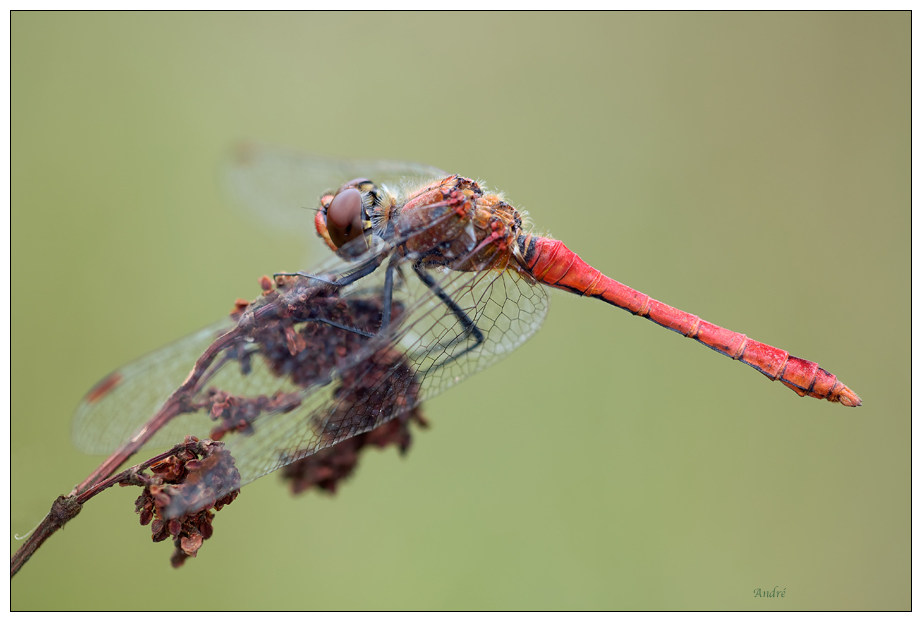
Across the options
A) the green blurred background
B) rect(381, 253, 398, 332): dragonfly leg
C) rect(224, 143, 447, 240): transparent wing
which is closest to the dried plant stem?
rect(381, 253, 398, 332): dragonfly leg

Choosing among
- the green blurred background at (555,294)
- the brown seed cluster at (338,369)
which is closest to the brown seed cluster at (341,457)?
the brown seed cluster at (338,369)

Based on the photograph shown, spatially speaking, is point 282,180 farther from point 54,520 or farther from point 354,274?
point 54,520

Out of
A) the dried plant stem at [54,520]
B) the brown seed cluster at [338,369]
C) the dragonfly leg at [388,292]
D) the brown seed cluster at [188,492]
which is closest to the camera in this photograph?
the dried plant stem at [54,520]

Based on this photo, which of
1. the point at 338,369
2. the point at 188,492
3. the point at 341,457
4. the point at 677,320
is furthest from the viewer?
the point at 677,320

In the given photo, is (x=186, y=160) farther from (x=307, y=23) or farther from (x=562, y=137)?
(x=562, y=137)

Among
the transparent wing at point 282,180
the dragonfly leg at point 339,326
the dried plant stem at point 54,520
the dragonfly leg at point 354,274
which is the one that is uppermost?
the transparent wing at point 282,180

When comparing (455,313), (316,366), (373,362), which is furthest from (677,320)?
(316,366)

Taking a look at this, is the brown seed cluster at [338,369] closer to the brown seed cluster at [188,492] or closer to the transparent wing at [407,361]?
the transparent wing at [407,361]
